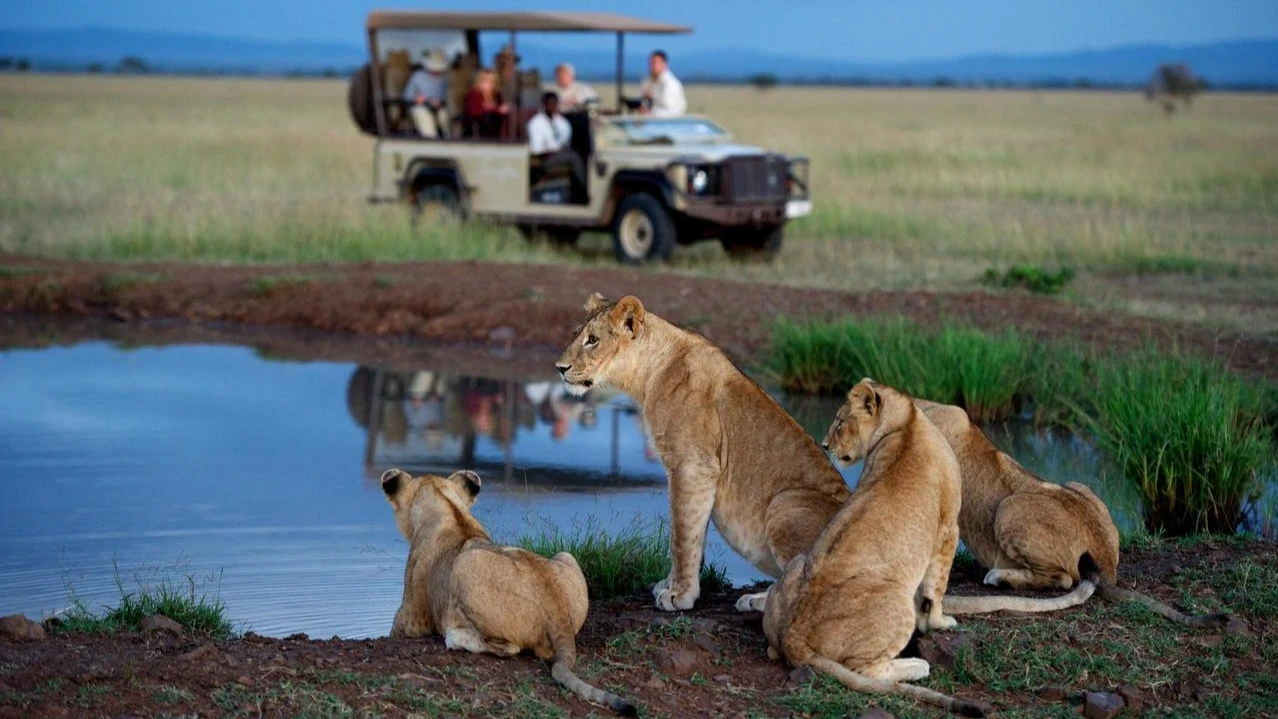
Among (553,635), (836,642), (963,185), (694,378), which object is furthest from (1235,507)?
(963,185)

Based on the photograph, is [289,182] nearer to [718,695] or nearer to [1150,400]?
[1150,400]

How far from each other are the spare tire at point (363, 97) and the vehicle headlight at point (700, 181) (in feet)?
12.7

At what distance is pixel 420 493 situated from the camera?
19.9 feet

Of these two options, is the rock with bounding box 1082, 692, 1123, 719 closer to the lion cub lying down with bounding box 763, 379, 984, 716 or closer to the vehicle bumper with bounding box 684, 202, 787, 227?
the lion cub lying down with bounding box 763, 379, 984, 716

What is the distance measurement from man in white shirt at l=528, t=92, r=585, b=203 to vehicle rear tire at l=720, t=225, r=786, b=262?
1.68 meters

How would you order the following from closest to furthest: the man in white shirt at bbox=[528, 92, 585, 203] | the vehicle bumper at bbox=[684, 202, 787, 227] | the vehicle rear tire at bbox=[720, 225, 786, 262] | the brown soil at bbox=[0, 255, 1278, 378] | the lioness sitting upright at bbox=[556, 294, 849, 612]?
the lioness sitting upright at bbox=[556, 294, 849, 612], the brown soil at bbox=[0, 255, 1278, 378], the vehicle bumper at bbox=[684, 202, 787, 227], the man in white shirt at bbox=[528, 92, 585, 203], the vehicle rear tire at bbox=[720, 225, 786, 262]

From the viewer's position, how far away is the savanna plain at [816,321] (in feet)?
16.9

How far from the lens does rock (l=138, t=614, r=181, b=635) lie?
19.2 feet

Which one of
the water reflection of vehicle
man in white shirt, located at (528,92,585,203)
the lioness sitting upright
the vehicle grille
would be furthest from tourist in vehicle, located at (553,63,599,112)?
the lioness sitting upright

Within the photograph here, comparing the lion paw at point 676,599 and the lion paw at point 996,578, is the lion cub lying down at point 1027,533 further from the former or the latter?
the lion paw at point 676,599

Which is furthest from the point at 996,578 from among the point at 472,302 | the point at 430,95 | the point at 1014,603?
the point at 430,95

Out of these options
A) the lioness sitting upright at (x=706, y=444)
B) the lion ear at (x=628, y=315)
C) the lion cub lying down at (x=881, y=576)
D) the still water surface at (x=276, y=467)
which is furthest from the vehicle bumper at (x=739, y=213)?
the lion cub lying down at (x=881, y=576)

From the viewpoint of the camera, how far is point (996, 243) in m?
19.3

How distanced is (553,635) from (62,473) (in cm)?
503
